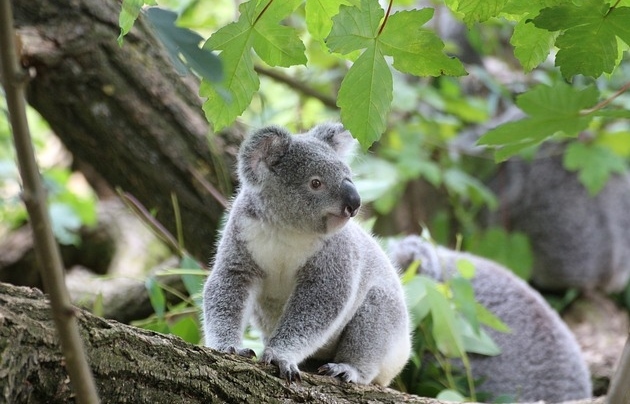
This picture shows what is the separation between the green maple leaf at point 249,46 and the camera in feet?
4.76

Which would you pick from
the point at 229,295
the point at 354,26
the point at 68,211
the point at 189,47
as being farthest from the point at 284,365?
the point at 68,211

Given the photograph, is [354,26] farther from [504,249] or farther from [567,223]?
[567,223]

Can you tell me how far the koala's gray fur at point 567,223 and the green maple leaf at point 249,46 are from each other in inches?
189

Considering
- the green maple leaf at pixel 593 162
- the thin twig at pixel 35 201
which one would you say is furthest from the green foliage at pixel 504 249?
the thin twig at pixel 35 201

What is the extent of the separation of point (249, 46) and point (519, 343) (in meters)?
3.07

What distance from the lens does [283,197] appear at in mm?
2473

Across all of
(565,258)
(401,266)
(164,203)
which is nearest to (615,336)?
(565,258)

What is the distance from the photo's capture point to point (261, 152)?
250 centimetres

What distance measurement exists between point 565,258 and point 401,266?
2468 mm

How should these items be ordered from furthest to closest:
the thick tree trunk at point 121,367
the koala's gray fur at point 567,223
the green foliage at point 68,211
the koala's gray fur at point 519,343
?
the koala's gray fur at point 567,223, the green foliage at point 68,211, the koala's gray fur at point 519,343, the thick tree trunk at point 121,367

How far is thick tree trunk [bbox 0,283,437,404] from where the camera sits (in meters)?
1.38

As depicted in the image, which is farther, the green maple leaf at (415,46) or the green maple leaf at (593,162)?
the green maple leaf at (593,162)

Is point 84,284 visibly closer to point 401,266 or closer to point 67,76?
point 67,76

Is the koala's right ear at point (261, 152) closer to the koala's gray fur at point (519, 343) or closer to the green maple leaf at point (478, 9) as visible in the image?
the green maple leaf at point (478, 9)
